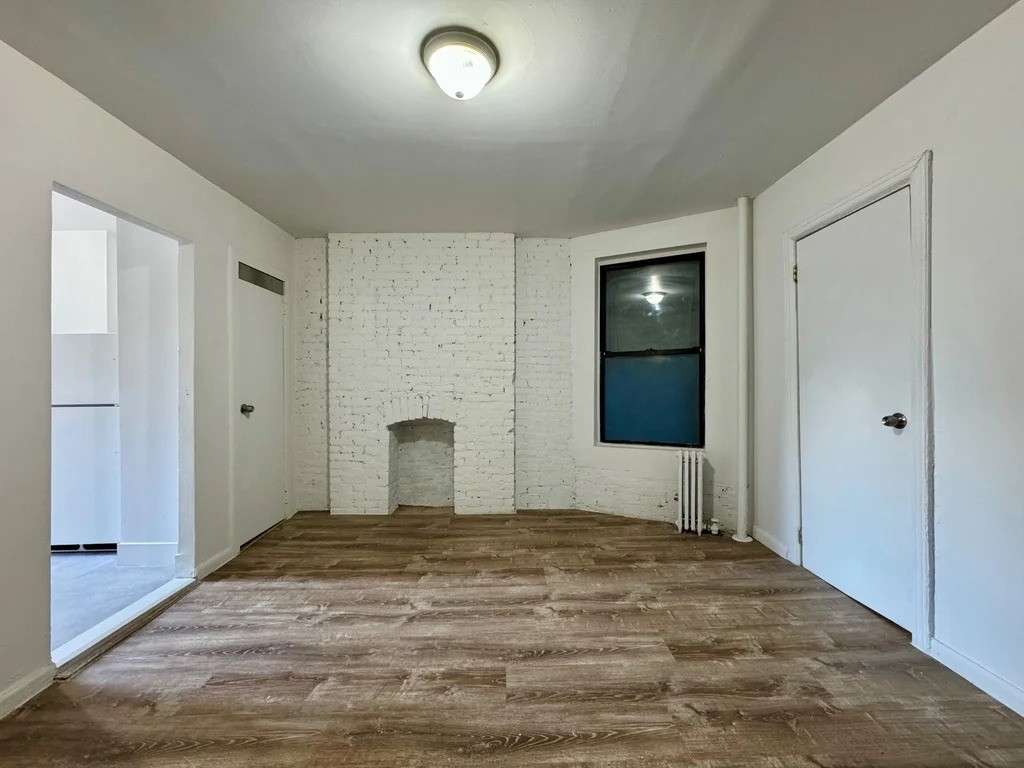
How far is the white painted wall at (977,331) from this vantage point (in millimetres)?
1577

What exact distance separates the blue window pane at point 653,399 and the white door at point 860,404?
100cm

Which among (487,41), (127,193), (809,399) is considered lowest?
(809,399)

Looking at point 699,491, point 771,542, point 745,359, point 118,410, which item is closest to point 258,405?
point 118,410

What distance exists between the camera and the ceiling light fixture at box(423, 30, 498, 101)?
5.31ft

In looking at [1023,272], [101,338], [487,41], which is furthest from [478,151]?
[101,338]

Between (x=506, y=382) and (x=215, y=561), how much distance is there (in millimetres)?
2530

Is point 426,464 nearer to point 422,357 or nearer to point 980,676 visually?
point 422,357

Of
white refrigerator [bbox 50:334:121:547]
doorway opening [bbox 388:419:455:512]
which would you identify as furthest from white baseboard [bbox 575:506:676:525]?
white refrigerator [bbox 50:334:121:547]

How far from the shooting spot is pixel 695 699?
1.64 meters

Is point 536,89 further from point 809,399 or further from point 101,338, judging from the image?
point 101,338

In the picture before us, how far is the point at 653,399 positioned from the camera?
3865 mm

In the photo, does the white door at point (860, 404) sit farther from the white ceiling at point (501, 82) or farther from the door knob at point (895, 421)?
the white ceiling at point (501, 82)

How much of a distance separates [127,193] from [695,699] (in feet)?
11.5

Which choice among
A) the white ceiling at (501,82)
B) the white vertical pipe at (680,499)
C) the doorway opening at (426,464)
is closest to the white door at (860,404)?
the white ceiling at (501,82)
